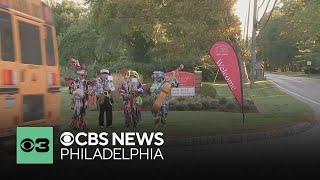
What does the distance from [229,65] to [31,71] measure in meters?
6.53

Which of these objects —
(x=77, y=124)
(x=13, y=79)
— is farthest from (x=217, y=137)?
(x=13, y=79)

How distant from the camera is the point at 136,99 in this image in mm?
13680

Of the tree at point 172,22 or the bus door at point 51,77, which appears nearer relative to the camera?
the bus door at point 51,77

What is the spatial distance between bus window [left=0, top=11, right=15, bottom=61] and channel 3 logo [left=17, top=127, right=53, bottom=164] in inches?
55.5

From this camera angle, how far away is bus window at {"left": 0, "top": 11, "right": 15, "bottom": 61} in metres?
8.74

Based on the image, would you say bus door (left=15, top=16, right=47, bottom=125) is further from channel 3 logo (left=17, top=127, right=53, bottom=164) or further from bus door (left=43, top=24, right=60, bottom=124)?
channel 3 logo (left=17, top=127, right=53, bottom=164)

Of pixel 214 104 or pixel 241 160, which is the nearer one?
pixel 241 160

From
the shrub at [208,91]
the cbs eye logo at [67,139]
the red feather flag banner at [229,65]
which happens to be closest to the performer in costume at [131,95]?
the red feather flag banner at [229,65]

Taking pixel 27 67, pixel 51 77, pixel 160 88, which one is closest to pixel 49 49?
pixel 51 77

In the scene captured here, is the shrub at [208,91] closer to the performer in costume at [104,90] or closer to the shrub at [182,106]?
the shrub at [182,106]

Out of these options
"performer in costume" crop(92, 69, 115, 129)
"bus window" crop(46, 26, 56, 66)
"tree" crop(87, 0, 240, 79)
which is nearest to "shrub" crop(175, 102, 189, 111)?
"performer in costume" crop(92, 69, 115, 129)

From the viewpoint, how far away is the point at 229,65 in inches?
571

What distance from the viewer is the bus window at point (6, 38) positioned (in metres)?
8.74

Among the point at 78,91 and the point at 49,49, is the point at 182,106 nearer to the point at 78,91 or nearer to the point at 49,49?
the point at 78,91
